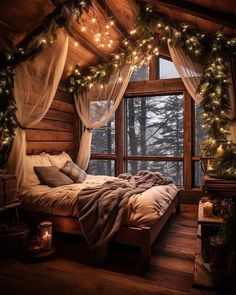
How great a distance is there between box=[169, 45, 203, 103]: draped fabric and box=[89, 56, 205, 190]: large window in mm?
889

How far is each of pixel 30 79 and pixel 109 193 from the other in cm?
177

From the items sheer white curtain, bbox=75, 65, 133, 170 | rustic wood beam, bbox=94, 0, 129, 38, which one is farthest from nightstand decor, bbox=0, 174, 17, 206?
rustic wood beam, bbox=94, 0, 129, 38

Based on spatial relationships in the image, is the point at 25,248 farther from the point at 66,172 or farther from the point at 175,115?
the point at 175,115

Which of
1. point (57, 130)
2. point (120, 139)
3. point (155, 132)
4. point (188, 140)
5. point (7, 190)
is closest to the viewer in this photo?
point (7, 190)

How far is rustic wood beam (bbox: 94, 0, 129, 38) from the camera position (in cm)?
362

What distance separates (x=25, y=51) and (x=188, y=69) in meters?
2.27

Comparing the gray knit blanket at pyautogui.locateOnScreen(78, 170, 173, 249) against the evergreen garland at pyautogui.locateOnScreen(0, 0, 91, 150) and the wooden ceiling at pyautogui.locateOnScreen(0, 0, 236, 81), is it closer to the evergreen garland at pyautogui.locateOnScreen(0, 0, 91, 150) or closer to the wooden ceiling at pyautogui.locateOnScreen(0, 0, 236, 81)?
the evergreen garland at pyautogui.locateOnScreen(0, 0, 91, 150)

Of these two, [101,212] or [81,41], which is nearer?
[101,212]

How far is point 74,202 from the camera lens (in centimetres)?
294

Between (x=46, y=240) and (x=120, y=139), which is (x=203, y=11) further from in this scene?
(x=46, y=240)

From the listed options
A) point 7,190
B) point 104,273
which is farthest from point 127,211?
point 7,190

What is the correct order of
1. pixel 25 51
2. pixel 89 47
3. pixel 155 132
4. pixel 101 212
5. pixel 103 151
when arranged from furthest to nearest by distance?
pixel 103 151 → pixel 155 132 → pixel 89 47 → pixel 25 51 → pixel 101 212

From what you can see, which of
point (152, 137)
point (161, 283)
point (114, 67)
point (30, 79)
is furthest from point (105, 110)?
point (161, 283)

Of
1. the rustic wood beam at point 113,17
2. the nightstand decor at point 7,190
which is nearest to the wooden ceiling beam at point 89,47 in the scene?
the rustic wood beam at point 113,17
